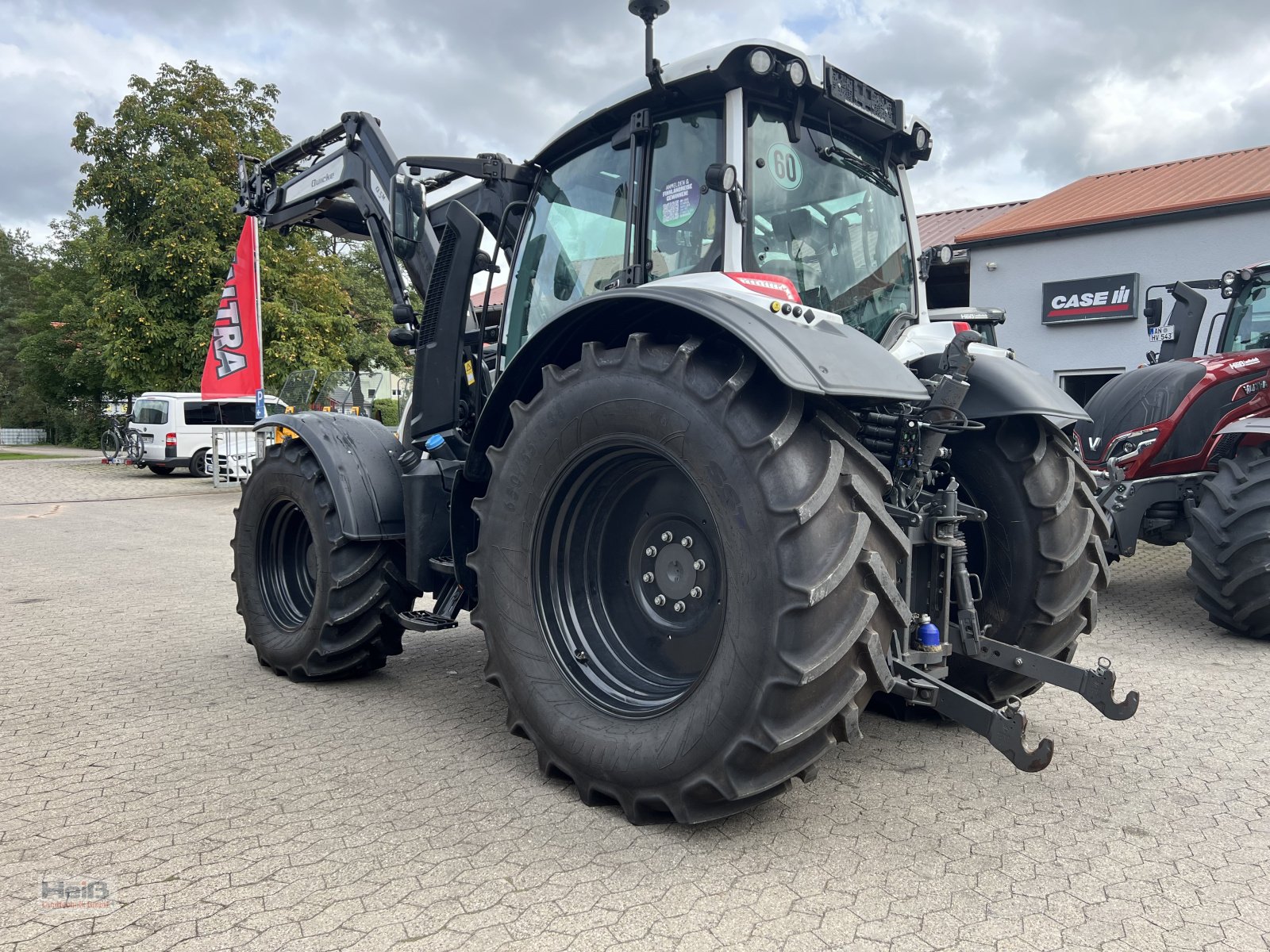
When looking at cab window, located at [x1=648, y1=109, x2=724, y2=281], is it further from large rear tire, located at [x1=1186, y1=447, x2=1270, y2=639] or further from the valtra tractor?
large rear tire, located at [x1=1186, y1=447, x2=1270, y2=639]

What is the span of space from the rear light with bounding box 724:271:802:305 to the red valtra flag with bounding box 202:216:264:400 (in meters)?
14.1

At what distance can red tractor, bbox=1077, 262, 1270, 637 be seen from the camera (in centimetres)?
537

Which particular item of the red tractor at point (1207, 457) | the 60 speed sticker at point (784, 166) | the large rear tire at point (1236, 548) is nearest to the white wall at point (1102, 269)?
the red tractor at point (1207, 457)

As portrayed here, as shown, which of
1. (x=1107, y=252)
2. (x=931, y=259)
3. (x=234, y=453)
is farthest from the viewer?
(x=234, y=453)

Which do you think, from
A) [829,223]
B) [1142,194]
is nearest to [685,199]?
[829,223]

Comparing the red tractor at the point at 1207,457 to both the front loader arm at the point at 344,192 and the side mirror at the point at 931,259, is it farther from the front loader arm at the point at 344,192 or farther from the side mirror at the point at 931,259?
the front loader arm at the point at 344,192

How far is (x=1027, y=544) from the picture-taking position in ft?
11.6

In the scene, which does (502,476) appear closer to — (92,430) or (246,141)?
(246,141)

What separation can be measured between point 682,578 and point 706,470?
0.57 metres

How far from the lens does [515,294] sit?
13.3 feet

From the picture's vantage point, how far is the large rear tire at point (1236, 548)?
5266 millimetres

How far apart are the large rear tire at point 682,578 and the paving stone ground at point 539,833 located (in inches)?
11.1

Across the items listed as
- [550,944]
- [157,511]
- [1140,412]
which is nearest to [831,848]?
[550,944]

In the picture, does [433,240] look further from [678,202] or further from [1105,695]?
[1105,695]
